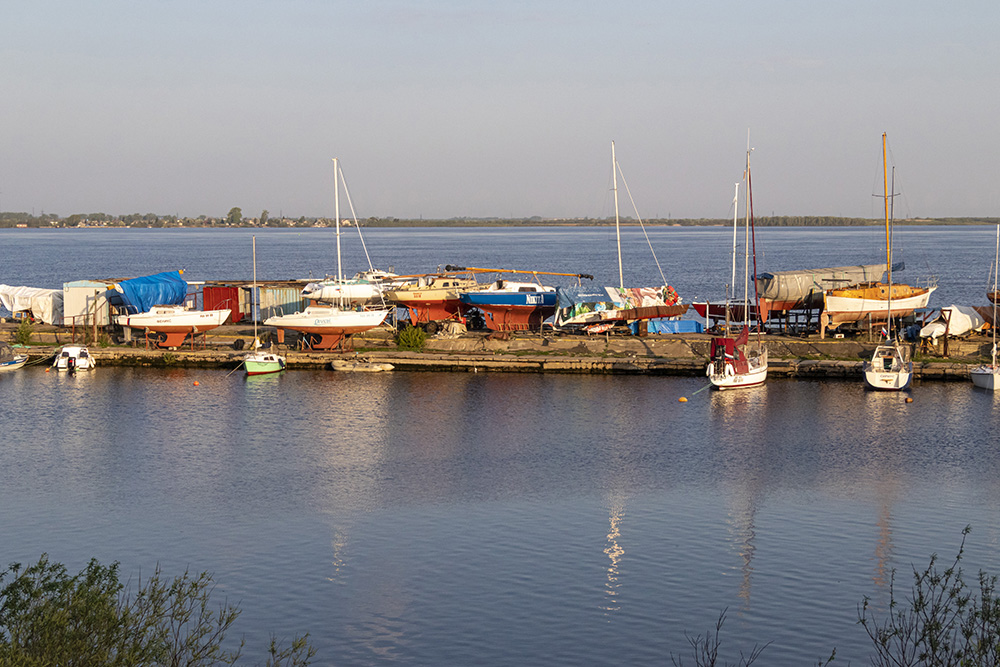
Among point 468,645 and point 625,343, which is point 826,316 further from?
point 468,645

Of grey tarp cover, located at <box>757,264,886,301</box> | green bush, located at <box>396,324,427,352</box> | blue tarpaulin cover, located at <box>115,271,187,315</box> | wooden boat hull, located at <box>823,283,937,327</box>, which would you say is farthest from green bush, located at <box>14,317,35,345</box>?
wooden boat hull, located at <box>823,283,937,327</box>

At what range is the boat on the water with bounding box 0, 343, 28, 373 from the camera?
4788 centimetres

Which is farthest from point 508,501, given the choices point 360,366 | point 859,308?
point 859,308

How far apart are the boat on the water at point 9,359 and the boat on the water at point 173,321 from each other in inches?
185

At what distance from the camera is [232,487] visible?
2830cm

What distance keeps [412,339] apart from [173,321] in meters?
11.6

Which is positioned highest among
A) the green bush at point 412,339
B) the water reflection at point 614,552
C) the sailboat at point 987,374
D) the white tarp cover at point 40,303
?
the white tarp cover at point 40,303

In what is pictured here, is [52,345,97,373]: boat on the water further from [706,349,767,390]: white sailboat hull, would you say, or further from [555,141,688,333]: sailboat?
[706,349,767,390]: white sailboat hull

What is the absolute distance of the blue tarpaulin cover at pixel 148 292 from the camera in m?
50.4

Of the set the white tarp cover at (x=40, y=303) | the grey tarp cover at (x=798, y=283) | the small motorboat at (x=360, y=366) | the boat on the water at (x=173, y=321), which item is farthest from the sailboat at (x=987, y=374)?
the white tarp cover at (x=40, y=303)

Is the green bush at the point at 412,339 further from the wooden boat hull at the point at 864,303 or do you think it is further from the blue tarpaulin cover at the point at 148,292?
the wooden boat hull at the point at 864,303

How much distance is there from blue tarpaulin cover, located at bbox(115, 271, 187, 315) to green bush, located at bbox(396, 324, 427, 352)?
1240cm

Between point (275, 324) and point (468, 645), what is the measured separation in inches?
1302

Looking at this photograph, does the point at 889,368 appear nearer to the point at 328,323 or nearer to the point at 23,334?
the point at 328,323
